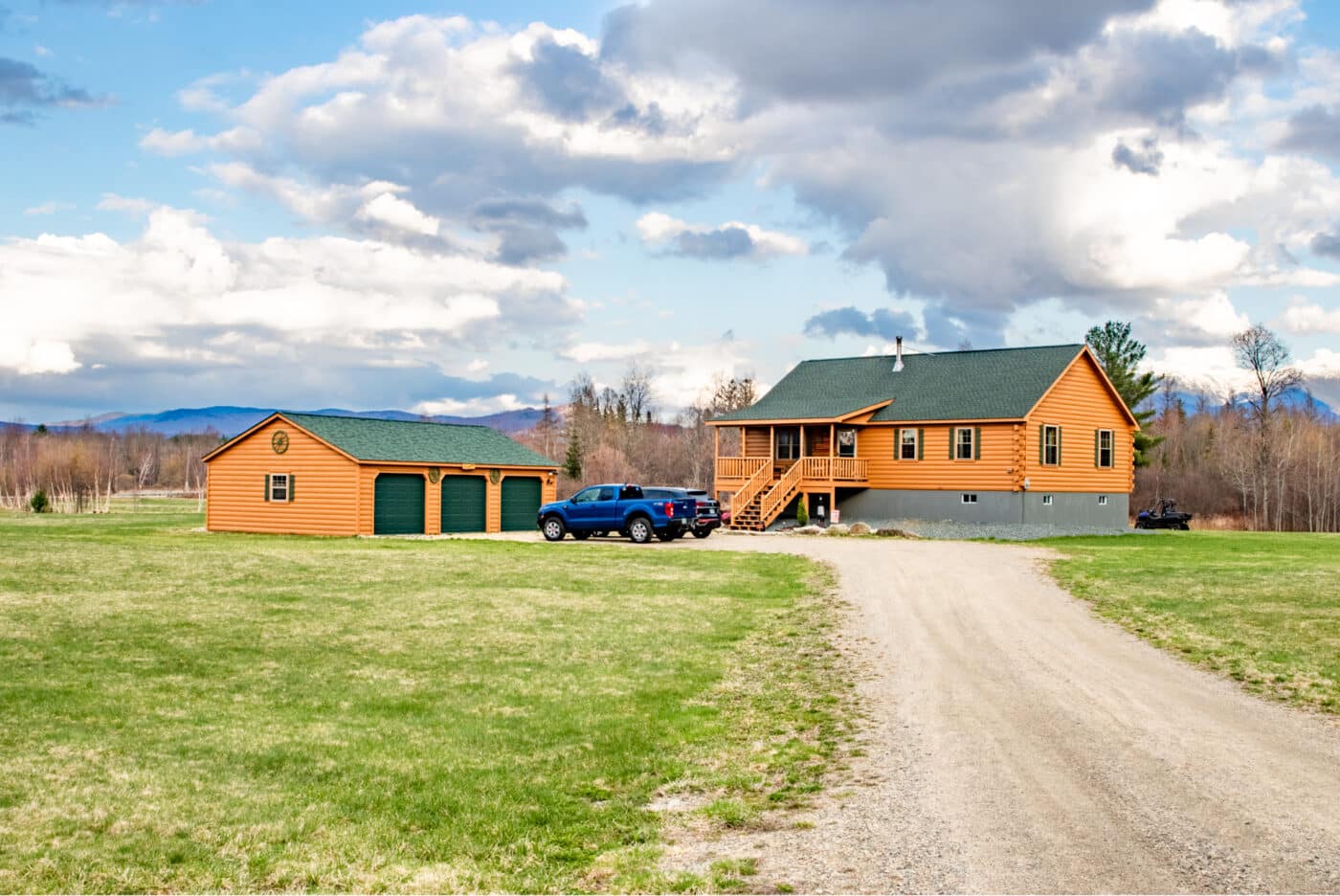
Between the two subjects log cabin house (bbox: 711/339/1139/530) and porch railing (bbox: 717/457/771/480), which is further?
porch railing (bbox: 717/457/771/480)

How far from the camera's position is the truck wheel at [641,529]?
110ft

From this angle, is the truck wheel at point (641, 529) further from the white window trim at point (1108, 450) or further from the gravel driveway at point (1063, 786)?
the gravel driveway at point (1063, 786)

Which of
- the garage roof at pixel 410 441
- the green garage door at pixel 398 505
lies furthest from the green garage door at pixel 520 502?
the green garage door at pixel 398 505

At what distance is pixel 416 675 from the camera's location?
11.7m

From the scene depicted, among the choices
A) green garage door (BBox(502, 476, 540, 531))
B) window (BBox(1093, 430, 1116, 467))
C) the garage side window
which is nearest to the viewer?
the garage side window

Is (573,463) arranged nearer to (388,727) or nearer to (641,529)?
(641,529)

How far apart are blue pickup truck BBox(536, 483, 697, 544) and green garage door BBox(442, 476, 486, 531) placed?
18.3 ft

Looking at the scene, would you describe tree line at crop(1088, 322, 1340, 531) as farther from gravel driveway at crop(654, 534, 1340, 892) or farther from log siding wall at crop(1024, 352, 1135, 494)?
gravel driveway at crop(654, 534, 1340, 892)

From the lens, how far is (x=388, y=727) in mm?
9406

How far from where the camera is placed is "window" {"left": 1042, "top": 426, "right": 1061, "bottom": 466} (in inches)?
1551

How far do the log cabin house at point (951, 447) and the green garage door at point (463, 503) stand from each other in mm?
9319

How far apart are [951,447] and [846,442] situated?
443 cm

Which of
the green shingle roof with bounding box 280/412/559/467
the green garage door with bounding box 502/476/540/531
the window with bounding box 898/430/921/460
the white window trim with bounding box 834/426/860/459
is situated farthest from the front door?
the green garage door with bounding box 502/476/540/531

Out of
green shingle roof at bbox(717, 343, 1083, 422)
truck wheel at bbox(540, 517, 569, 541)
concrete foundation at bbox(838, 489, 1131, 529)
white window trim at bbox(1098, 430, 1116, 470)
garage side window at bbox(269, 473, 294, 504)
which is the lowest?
A: truck wheel at bbox(540, 517, 569, 541)
